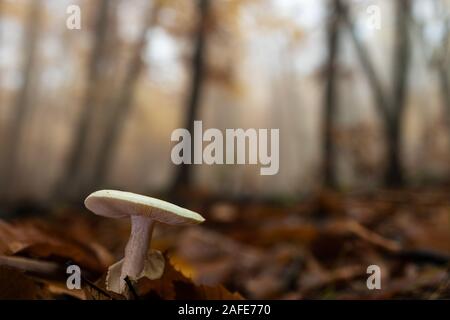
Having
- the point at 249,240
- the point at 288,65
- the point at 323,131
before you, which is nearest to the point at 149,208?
the point at 249,240

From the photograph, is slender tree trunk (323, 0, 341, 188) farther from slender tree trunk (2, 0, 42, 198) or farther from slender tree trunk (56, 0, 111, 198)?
slender tree trunk (2, 0, 42, 198)

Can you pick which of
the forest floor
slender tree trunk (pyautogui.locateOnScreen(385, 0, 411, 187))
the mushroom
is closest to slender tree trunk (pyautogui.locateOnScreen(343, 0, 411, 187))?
slender tree trunk (pyautogui.locateOnScreen(385, 0, 411, 187))

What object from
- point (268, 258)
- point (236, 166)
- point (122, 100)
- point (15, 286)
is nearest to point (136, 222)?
point (15, 286)

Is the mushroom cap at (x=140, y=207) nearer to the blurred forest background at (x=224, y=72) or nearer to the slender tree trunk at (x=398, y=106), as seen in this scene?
the blurred forest background at (x=224, y=72)

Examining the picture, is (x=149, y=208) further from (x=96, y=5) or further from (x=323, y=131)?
(x=96, y=5)

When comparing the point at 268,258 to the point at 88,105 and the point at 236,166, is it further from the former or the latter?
the point at 236,166

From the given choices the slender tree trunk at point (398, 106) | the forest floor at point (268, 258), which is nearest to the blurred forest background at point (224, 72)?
the slender tree trunk at point (398, 106)
